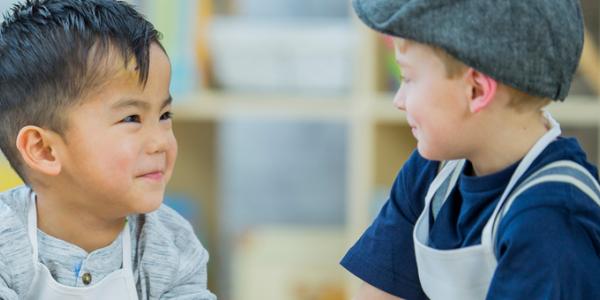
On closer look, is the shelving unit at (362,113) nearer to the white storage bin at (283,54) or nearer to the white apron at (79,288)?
the white storage bin at (283,54)

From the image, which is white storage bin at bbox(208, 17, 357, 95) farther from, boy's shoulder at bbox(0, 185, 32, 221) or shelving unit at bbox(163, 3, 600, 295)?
boy's shoulder at bbox(0, 185, 32, 221)

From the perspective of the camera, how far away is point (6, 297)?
99cm

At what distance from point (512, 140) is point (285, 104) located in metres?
1.17

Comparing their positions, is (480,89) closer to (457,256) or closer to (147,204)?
(457,256)

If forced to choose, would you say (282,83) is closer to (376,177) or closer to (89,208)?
(376,177)

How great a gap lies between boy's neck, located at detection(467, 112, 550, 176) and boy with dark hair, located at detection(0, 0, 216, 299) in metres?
0.34

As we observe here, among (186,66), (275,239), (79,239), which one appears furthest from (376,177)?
(79,239)

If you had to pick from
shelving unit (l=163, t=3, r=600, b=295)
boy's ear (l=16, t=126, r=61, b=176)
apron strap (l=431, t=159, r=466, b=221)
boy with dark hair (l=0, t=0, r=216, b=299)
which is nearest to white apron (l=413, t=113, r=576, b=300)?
apron strap (l=431, t=159, r=466, b=221)

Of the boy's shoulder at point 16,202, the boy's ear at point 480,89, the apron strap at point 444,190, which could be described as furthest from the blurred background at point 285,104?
the boy's ear at point 480,89

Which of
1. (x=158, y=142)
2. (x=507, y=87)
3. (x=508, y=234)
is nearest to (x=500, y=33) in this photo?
(x=507, y=87)

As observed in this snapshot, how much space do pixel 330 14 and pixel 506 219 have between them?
158 centimetres

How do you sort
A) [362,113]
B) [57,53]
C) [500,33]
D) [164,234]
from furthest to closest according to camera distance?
[362,113] < [164,234] < [57,53] < [500,33]

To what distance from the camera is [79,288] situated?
1.03 meters

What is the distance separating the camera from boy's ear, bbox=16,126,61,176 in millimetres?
1021
